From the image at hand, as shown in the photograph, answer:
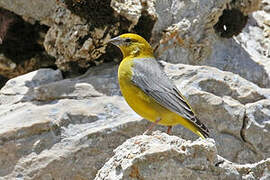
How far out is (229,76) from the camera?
810 cm

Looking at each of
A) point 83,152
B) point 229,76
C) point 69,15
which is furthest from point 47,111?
point 229,76

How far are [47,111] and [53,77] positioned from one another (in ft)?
3.52

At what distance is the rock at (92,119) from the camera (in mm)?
6969

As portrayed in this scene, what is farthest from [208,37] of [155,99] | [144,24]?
[155,99]

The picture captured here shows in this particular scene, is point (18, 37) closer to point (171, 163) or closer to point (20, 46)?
point (20, 46)

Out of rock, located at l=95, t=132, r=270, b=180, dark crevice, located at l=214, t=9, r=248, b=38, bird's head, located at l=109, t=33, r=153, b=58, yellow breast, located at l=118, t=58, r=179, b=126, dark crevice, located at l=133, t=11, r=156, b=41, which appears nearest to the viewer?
rock, located at l=95, t=132, r=270, b=180

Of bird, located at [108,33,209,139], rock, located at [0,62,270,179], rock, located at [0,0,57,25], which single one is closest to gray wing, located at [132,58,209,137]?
bird, located at [108,33,209,139]

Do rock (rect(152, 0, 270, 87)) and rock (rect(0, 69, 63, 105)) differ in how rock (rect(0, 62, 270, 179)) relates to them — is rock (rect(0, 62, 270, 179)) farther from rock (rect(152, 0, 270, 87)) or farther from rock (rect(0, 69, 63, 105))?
rock (rect(152, 0, 270, 87))

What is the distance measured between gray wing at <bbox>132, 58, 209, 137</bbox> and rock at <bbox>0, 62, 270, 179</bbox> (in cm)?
100

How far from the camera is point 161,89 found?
638 centimetres

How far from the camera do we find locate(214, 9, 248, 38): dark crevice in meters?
9.48

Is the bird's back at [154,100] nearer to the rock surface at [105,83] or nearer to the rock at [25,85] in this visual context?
the rock surface at [105,83]

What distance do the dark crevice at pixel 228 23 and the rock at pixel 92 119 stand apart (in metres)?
1.65

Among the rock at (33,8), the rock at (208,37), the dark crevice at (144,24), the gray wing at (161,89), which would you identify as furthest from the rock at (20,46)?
the gray wing at (161,89)
